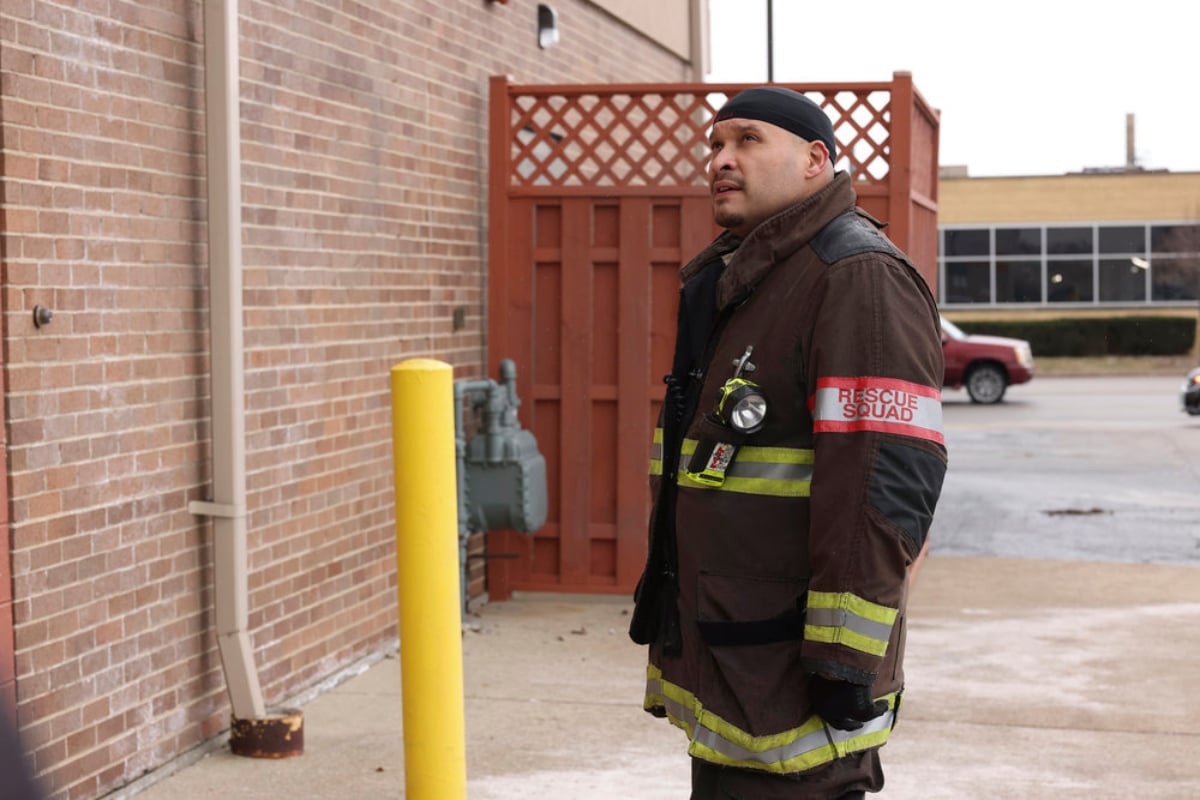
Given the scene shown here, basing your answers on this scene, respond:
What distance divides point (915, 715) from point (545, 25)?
16.0 ft

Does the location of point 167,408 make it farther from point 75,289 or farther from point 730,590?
point 730,590

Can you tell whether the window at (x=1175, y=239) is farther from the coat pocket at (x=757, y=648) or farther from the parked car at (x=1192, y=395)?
the coat pocket at (x=757, y=648)

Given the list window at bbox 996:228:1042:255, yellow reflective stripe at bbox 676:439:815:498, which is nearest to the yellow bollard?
yellow reflective stripe at bbox 676:439:815:498

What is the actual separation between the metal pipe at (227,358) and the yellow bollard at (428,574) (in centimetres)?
131

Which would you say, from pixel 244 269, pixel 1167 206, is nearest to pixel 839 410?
pixel 244 269

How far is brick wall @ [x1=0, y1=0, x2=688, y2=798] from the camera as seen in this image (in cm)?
475

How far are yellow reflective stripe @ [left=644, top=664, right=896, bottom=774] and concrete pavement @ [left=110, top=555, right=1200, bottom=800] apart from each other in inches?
84.7

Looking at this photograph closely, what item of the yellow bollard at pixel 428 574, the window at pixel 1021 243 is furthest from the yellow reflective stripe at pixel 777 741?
the window at pixel 1021 243

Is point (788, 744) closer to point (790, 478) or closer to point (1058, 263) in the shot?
point (790, 478)

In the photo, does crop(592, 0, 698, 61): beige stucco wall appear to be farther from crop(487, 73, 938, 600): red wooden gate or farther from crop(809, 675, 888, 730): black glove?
crop(809, 675, 888, 730): black glove

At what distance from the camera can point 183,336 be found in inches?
219

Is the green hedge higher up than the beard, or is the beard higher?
the beard

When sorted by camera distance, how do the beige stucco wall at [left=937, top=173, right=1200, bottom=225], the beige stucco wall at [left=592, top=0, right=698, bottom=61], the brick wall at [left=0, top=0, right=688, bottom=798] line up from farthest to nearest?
the beige stucco wall at [left=937, top=173, right=1200, bottom=225], the beige stucco wall at [left=592, top=0, right=698, bottom=61], the brick wall at [left=0, top=0, right=688, bottom=798]

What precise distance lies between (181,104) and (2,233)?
113 centimetres
